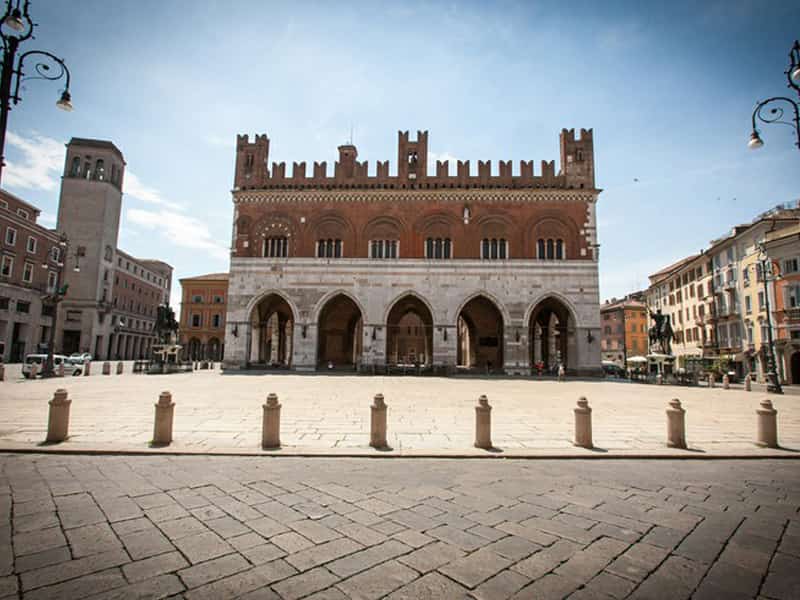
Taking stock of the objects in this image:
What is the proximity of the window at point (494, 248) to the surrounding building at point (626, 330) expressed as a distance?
34808 mm

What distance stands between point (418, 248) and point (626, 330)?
153 ft

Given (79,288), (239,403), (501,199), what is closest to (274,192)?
(501,199)

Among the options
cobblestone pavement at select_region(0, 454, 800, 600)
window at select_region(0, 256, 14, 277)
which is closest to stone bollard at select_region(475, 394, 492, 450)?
cobblestone pavement at select_region(0, 454, 800, 600)

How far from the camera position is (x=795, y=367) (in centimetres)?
2750

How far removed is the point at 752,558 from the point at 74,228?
59.0 meters

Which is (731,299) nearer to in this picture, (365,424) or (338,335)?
(338,335)

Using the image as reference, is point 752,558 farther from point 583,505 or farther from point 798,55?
point 798,55

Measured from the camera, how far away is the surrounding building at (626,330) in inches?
2309

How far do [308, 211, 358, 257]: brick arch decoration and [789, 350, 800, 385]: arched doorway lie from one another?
2929 cm

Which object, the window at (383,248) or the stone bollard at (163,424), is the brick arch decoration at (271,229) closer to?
the window at (383,248)

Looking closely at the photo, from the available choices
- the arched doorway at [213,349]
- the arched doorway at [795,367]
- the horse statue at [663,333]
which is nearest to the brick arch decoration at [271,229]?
the horse statue at [663,333]

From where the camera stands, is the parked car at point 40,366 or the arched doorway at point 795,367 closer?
the parked car at point 40,366

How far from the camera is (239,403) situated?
1152 centimetres

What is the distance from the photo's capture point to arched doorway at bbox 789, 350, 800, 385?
27297mm
